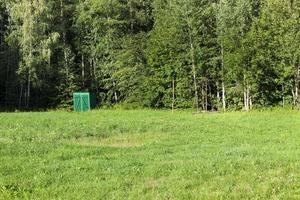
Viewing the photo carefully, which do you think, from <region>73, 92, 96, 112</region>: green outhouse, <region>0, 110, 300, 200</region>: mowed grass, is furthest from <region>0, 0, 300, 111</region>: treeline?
<region>0, 110, 300, 200</region>: mowed grass

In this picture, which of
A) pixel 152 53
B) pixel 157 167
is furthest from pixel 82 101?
pixel 157 167

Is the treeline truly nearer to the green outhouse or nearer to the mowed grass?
the green outhouse

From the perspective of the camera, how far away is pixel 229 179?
403 inches

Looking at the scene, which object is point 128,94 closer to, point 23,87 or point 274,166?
point 23,87

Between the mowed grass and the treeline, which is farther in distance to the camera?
the treeline

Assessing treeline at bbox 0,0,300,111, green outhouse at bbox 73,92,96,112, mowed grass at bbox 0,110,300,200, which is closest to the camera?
mowed grass at bbox 0,110,300,200

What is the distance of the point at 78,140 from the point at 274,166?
400 inches

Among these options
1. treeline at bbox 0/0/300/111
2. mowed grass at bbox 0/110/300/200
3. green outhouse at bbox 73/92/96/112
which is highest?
treeline at bbox 0/0/300/111

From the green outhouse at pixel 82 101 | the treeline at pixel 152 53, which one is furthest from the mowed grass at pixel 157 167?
the green outhouse at pixel 82 101

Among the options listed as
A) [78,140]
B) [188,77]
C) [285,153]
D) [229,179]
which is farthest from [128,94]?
[229,179]

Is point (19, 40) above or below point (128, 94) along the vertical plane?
above

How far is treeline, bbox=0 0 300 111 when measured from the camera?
4084cm

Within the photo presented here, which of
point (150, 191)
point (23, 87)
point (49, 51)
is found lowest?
point (150, 191)

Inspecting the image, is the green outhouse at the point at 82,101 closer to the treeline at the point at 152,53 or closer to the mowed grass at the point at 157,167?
the treeline at the point at 152,53
